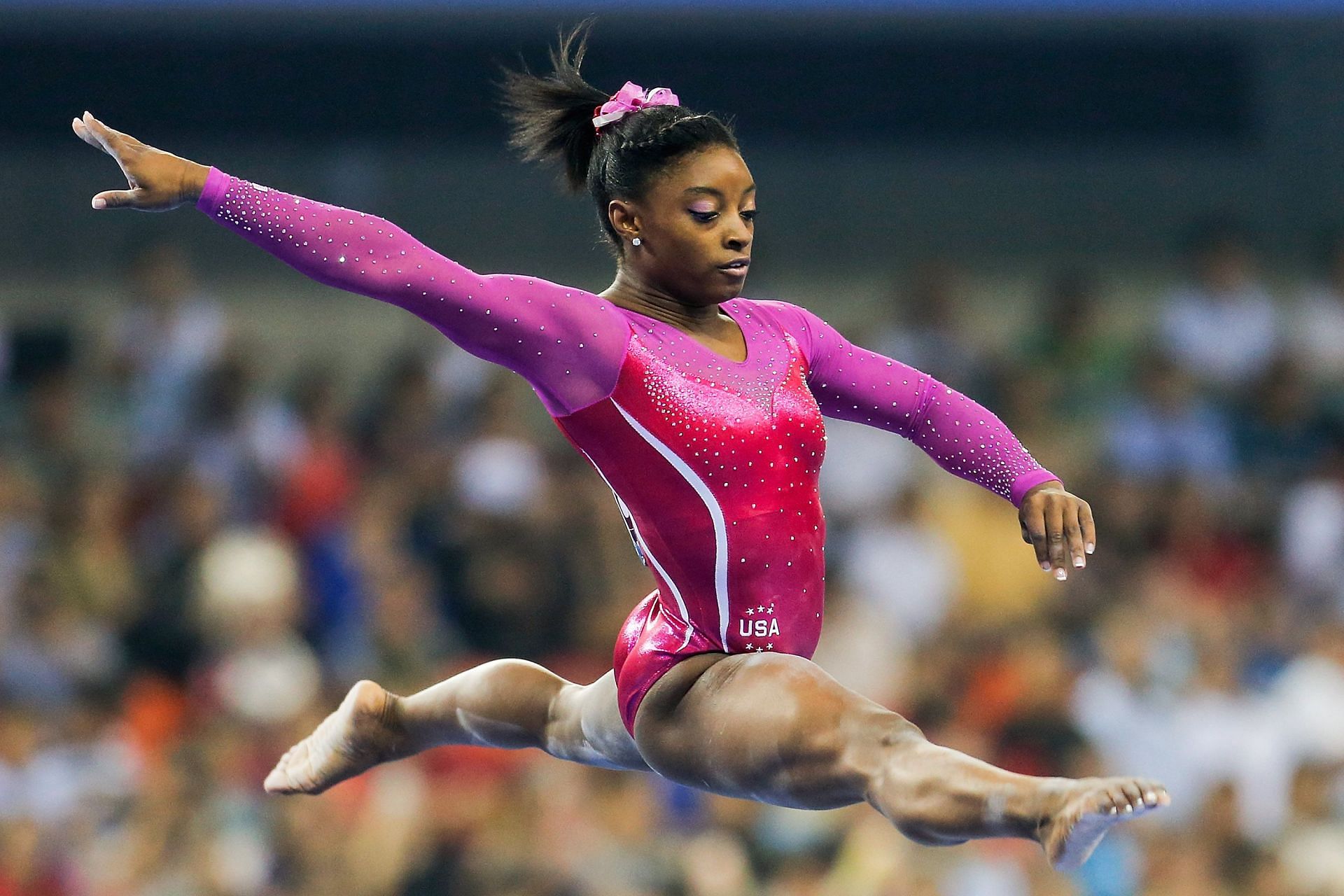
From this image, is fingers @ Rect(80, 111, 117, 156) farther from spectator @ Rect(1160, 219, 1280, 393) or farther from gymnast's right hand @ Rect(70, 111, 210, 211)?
spectator @ Rect(1160, 219, 1280, 393)

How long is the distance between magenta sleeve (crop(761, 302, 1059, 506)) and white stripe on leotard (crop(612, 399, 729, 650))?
462mm

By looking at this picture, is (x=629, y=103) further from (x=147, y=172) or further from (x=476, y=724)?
(x=476, y=724)

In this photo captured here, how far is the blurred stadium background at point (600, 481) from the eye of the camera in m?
6.75

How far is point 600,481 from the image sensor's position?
804 cm

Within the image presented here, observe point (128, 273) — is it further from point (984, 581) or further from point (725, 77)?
point (984, 581)

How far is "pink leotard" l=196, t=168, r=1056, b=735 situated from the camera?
11.3 ft

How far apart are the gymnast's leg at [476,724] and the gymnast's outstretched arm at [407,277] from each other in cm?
75

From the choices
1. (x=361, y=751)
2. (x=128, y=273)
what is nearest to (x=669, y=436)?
(x=361, y=751)

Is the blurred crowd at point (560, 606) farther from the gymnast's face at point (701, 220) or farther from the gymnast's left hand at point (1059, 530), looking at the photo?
the gymnast's face at point (701, 220)

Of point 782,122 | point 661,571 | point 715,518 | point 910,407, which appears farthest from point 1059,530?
point 782,122

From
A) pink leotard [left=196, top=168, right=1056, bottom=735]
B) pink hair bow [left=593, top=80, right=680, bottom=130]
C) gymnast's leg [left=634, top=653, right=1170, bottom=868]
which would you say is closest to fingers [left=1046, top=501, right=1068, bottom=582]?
pink leotard [left=196, top=168, right=1056, bottom=735]

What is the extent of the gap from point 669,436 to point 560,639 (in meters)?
4.13

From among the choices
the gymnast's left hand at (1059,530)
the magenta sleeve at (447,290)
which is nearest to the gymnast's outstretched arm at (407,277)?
the magenta sleeve at (447,290)

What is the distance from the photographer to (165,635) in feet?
24.2
